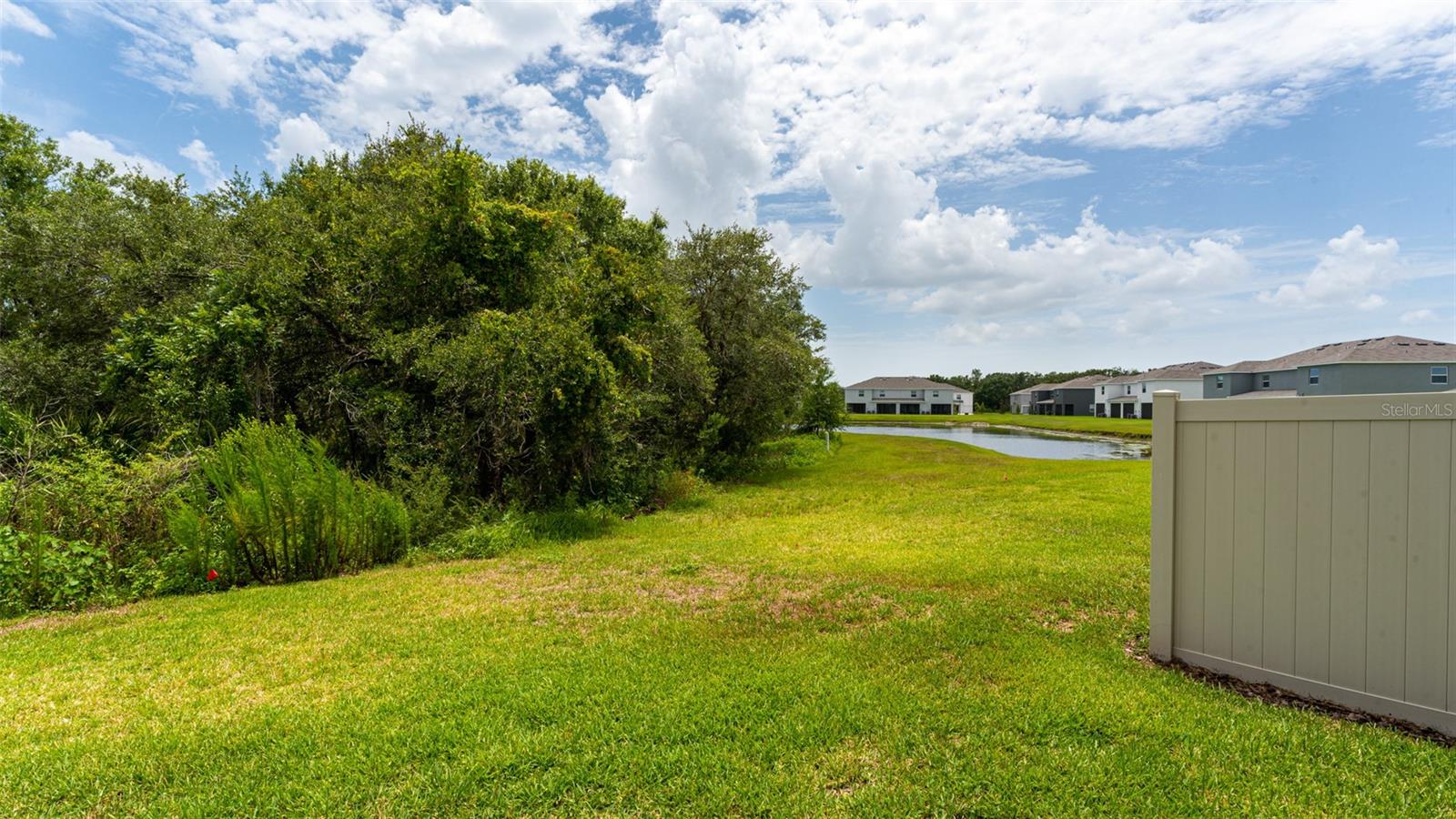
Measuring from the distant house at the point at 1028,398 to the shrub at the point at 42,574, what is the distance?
8236cm

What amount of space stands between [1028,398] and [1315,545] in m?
83.8

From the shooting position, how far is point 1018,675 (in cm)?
385

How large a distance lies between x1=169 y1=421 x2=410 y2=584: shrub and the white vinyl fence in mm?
7780

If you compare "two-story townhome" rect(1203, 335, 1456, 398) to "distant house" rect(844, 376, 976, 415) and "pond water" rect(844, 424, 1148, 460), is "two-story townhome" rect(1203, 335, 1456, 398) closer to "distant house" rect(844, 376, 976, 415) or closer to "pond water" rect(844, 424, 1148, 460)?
"pond water" rect(844, 424, 1148, 460)

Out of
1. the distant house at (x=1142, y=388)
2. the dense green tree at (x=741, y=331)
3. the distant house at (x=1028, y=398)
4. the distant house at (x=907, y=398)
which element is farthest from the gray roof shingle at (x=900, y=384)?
the dense green tree at (x=741, y=331)

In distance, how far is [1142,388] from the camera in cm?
5881

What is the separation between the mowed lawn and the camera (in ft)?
8.98

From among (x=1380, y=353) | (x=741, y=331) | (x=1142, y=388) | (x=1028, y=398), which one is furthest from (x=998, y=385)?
(x=741, y=331)

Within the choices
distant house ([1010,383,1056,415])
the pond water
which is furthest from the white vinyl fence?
distant house ([1010,383,1056,415])

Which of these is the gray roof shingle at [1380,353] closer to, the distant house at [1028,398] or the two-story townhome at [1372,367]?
the two-story townhome at [1372,367]

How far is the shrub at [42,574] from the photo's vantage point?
5918 millimetres

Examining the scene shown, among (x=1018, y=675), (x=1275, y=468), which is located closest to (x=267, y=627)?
(x=1018, y=675)

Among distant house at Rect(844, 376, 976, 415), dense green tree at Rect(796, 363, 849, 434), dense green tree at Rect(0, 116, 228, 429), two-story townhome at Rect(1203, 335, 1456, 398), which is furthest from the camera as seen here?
distant house at Rect(844, 376, 976, 415)

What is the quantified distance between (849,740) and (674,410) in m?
12.4
